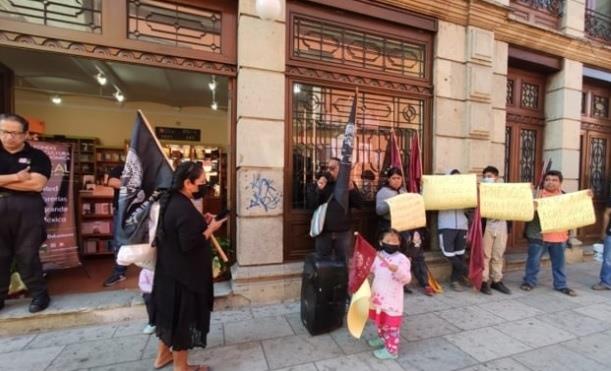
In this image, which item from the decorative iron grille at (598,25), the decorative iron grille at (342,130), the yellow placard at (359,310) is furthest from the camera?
the decorative iron grille at (598,25)

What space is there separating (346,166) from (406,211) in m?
1.01

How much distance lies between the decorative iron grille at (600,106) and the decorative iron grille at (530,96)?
183 centimetres

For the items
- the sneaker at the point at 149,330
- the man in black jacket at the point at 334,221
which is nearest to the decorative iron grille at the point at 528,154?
the man in black jacket at the point at 334,221

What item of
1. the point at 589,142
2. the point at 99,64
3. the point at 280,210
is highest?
the point at 99,64

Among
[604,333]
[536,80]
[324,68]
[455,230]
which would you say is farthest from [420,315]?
[536,80]

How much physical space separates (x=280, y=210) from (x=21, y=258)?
115 inches

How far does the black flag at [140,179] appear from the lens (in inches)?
106

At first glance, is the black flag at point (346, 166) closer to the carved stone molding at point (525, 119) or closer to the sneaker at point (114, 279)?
the sneaker at point (114, 279)

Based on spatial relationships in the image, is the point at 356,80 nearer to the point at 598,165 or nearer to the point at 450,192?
the point at 450,192

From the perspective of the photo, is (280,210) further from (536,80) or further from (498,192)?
(536,80)

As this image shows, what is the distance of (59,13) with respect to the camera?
365 cm

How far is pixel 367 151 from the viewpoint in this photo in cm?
498

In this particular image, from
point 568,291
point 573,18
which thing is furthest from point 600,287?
point 573,18

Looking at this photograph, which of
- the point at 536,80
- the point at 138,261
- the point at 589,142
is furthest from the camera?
the point at 589,142
